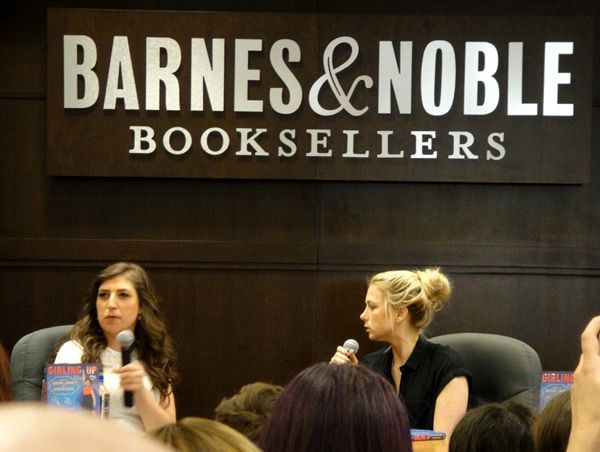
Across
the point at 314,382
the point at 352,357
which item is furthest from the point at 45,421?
the point at 352,357

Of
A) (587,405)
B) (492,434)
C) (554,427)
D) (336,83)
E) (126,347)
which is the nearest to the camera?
(587,405)

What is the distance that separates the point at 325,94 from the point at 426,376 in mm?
1402

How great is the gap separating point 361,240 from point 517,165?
2.56 ft

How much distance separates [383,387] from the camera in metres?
1.27

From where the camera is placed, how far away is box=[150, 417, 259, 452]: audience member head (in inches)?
24.3

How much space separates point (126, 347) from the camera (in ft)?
7.70

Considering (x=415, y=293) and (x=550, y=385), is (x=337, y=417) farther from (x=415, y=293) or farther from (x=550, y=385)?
(x=415, y=293)

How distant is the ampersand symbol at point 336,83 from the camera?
4148mm

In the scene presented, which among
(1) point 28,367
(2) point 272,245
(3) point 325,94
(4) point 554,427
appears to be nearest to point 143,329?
(1) point 28,367

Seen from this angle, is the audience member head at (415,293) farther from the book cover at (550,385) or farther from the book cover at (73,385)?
the book cover at (73,385)

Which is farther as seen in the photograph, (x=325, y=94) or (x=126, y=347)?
(x=325, y=94)

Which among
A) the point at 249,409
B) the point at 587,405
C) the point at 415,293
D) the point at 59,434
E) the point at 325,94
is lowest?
the point at 249,409

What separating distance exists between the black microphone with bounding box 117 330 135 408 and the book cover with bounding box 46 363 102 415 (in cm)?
12

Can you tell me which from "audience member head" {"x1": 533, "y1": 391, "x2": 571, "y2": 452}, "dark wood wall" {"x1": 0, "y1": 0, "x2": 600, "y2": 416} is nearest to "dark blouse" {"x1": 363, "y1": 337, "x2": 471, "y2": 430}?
"dark wood wall" {"x1": 0, "y1": 0, "x2": 600, "y2": 416}
